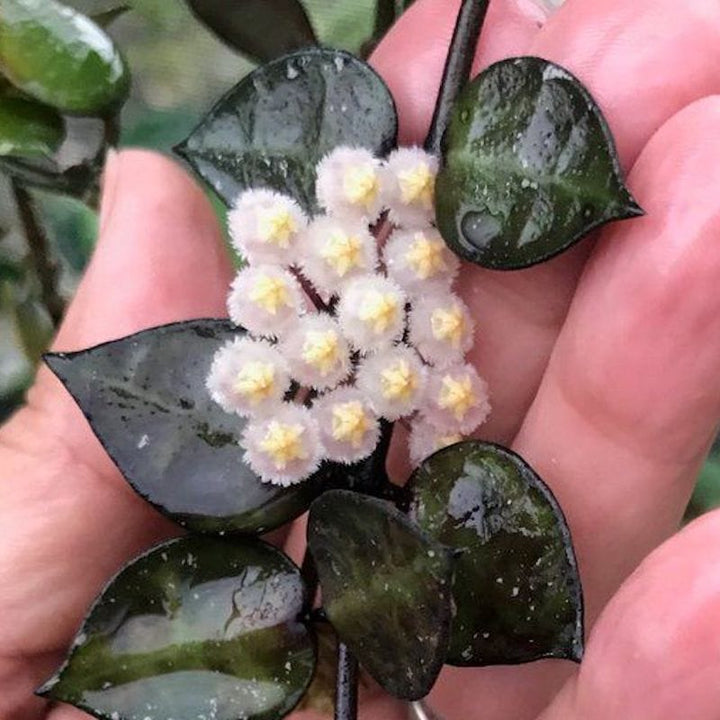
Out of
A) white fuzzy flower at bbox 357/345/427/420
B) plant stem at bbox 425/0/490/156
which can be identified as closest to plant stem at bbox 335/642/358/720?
white fuzzy flower at bbox 357/345/427/420

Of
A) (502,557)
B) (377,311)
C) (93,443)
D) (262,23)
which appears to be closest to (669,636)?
(502,557)

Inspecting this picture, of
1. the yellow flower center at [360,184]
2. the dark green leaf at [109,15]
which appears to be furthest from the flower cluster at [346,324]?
the dark green leaf at [109,15]

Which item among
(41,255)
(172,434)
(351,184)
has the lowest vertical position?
(41,255)

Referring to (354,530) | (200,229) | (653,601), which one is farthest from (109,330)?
(653,601)

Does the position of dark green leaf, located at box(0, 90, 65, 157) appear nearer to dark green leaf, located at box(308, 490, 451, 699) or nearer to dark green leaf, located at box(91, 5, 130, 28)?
dark green leaf, located at box(91, 5, 130, 28)

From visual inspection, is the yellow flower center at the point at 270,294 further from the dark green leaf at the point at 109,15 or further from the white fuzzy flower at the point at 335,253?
the dark green leaf at the point at 109,15

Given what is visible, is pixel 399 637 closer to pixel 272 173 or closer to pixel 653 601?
pixel 653 601

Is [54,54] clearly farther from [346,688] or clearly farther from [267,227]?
[346,688]
